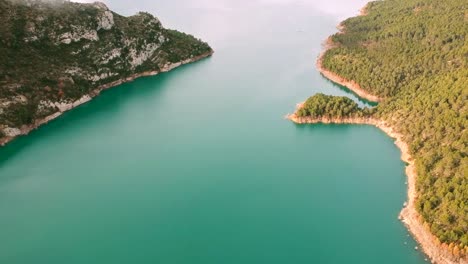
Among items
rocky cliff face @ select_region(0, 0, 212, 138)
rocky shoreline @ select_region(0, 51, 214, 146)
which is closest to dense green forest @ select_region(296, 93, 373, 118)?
rocky shoreline @ select_region(0, 51, 214, 146)

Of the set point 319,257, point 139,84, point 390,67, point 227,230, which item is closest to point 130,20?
point 139,84

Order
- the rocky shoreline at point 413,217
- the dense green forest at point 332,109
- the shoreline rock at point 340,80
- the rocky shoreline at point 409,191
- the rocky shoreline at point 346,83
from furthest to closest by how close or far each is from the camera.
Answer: the shoreline rock at point 340,80, the rocky shoreline at point 346,83, the dense green forest at point 332,109, the rocky shoreline at point 409,191, the rocky shoreline at point 413,217

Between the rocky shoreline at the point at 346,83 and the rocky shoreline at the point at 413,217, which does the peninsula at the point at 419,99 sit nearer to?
the rocky shoreline at the point at 413,217

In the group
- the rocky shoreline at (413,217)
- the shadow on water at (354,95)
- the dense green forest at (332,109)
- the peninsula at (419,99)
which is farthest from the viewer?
the shadow on water at (354,95)

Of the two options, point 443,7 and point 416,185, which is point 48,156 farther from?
point 443,7

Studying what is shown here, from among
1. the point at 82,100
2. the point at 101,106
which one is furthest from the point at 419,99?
the point at 82,100

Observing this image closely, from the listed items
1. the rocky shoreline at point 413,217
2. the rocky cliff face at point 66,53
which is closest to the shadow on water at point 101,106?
the rocky cliff face at point 66,53
